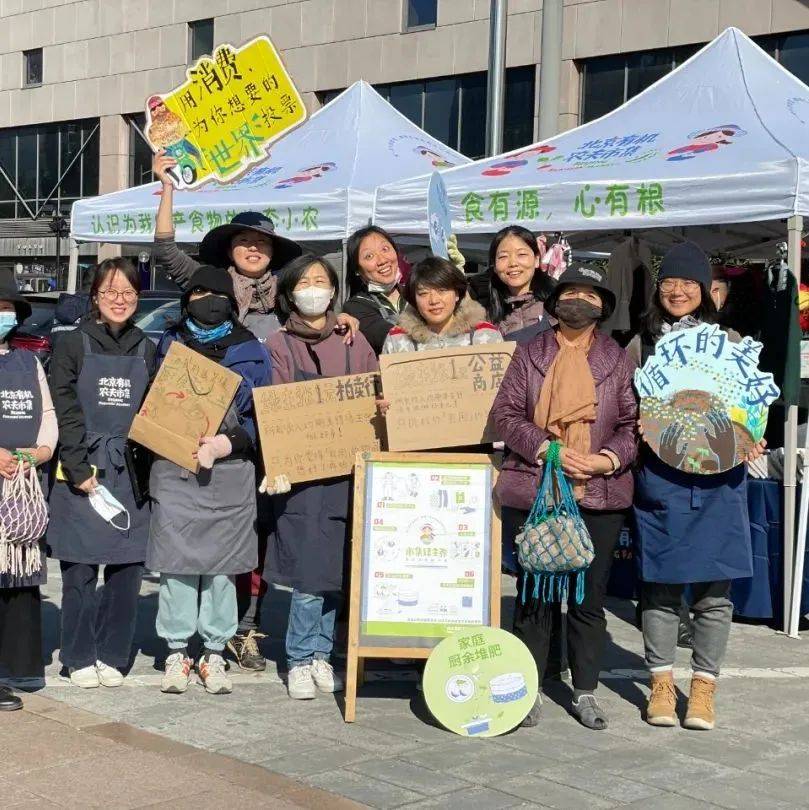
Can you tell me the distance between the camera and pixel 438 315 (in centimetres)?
571

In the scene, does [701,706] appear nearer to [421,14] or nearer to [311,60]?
[421,14]

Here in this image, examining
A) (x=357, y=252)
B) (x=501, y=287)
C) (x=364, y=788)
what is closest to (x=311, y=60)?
(x=357, y=252)

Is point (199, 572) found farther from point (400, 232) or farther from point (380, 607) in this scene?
point (400, 232)

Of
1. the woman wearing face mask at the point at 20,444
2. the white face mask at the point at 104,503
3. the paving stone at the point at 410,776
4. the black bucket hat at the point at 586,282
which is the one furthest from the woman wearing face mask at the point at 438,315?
the paving stone at the point at 410,776

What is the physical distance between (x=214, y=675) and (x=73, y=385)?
143 cm

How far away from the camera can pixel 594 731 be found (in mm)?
5449

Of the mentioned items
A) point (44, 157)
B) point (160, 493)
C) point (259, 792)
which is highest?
point (44, 157)

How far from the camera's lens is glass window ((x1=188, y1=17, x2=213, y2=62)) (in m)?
32.4

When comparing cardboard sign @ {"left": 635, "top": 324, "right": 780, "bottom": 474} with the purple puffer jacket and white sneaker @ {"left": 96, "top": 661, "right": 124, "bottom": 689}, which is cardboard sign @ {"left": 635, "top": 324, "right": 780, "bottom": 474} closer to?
the purple puffer jacket

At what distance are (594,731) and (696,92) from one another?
5056 millimetres

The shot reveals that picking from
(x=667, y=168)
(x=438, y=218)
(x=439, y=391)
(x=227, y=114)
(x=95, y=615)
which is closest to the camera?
(x=439, y=391)

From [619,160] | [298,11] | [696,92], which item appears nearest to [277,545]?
[619,160]

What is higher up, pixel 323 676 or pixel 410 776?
pixel 323 676

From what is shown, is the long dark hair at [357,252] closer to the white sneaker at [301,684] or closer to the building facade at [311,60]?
the white sneaker at [301,684]
